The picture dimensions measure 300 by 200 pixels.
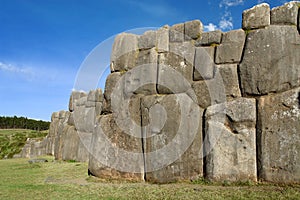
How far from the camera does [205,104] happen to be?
6.90 metres

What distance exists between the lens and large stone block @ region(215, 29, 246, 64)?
6.72 m

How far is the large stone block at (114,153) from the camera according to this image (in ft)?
24.0

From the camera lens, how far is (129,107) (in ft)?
25.4

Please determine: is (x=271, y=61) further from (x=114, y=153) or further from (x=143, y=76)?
(x=114, y=153)

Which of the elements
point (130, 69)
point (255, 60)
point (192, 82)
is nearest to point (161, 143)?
point (192, 82)

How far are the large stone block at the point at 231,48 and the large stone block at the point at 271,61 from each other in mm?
169

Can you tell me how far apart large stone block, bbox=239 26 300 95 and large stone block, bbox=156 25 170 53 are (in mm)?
2086

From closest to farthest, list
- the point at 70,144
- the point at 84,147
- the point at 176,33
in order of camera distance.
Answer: the point at 176,33 < the point at 84,147 < the point at 70,144

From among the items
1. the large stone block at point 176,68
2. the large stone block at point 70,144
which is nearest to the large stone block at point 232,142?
the large stone block at point 176,68

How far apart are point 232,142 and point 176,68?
7.79ft

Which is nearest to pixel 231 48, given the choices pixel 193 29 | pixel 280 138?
pixel 193 29

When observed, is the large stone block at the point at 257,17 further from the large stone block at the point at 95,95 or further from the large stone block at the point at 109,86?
the large stone block at the point at 95,95

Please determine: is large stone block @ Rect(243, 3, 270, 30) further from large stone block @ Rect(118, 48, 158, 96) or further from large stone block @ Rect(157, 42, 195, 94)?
large stone block @ Rect(118, 48, 158, 96)

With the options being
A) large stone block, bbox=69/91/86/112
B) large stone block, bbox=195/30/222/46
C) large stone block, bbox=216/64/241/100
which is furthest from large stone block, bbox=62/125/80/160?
large stone block, bbox=216/64/241/100
